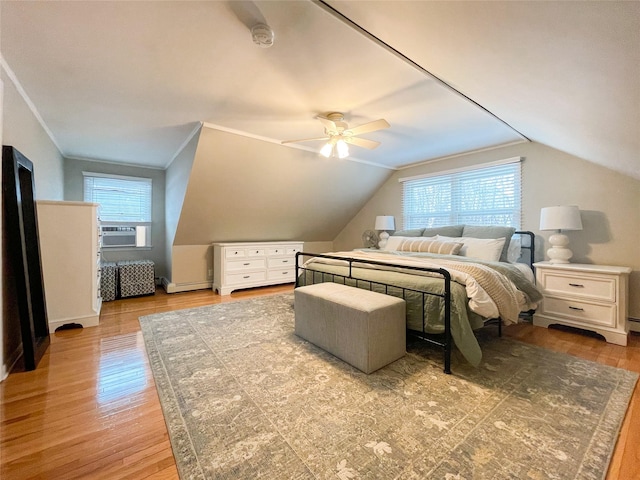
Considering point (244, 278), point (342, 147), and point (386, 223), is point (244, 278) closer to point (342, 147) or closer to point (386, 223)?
point (386, 223)

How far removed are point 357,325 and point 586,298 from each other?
2504mm

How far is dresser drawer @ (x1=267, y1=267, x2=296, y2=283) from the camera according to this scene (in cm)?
502

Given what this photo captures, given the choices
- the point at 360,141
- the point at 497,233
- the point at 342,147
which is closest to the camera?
the point at 342,147

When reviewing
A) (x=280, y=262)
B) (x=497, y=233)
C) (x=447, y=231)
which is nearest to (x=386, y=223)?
(x=447, y=231)

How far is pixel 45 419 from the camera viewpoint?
154 centimetres

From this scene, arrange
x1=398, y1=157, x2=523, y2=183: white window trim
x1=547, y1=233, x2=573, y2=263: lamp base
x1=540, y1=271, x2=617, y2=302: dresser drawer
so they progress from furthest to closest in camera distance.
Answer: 1. x1=398, y1=157, x2=523, y2=183: white window trim
2. x1=547, y1=233, x2=573, y2=263: lamp base
3. x1=540, y1=271, x2=617, y2=302: dresser drawer

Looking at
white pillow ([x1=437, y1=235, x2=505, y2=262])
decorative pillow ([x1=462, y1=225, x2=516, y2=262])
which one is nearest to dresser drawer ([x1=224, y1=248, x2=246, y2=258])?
white pillow ([x1=437, y1=235, x2=505, y2=262])

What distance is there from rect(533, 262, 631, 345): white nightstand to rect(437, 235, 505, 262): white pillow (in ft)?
1.38

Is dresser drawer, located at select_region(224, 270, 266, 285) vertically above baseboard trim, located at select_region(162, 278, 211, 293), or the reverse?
dresser drawer, located at select_region(224, 270, 266, 285)

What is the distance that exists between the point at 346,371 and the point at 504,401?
1.02 metres

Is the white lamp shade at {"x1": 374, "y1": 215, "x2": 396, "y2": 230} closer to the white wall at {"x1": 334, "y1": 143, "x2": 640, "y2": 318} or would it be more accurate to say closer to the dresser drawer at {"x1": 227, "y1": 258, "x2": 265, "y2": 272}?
the white wall at {"x1": 334, "y1": 143, "x2": 640, "y2": 318}

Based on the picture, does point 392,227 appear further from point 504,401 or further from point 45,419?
point 45,419

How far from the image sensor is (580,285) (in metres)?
2.69

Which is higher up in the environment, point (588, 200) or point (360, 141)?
point (360, 141)
